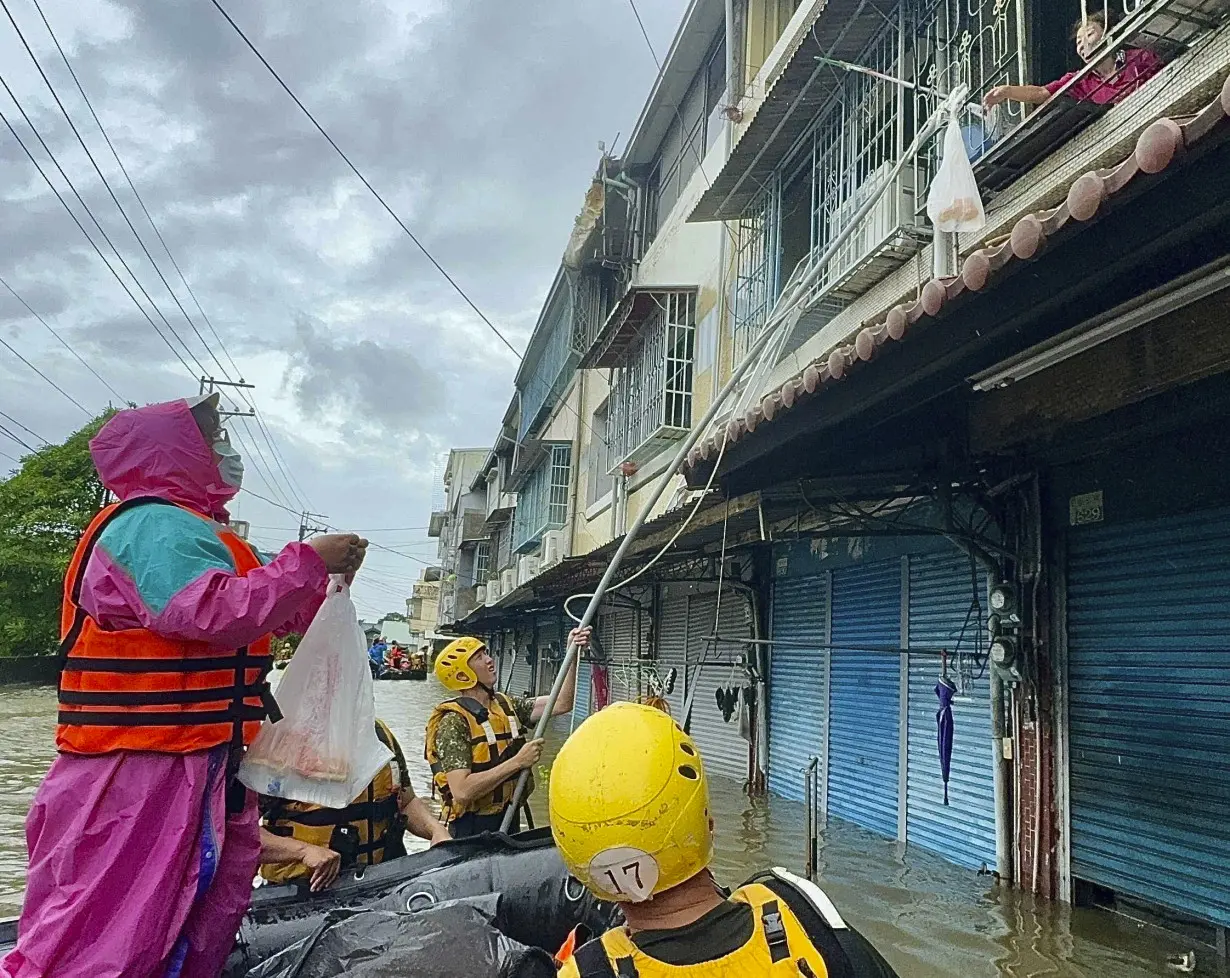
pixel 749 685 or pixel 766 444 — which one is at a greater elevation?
pixel 766 444

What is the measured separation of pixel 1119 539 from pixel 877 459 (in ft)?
4.64

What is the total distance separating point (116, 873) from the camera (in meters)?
2.00

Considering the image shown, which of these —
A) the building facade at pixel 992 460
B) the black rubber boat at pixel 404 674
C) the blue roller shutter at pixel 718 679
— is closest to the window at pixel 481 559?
the black rubber boat at pixel 404 674

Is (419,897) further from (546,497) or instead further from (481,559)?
(481,559)

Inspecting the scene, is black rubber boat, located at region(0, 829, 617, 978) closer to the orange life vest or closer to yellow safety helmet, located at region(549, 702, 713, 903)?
the orange life vest

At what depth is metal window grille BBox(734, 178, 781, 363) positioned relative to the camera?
9.57 m

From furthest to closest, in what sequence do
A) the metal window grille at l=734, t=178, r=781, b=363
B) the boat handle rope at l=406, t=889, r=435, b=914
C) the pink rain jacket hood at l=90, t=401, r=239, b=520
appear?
the metal window grille at l=734, t=178, r=781, b=363 < the boat handle rope at l=406, t=889, r=435, b=914 < the pink rain jacket hood at l=90, t=401, r=239, b=520

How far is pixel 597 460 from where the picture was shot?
18312mm

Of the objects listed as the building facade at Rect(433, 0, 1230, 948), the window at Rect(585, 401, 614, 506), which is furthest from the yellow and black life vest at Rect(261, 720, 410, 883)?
the window at Rect(585, 401, 614, 506)

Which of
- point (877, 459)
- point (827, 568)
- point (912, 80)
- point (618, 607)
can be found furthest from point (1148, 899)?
point (618, 607)

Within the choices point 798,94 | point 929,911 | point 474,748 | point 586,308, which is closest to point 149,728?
point 474,748

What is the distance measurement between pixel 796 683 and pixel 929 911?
3.71 metres

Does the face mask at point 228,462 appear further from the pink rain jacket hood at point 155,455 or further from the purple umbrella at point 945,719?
the purple umbrella at point 945,719

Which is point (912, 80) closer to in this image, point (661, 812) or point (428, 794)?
point (661, 812)
